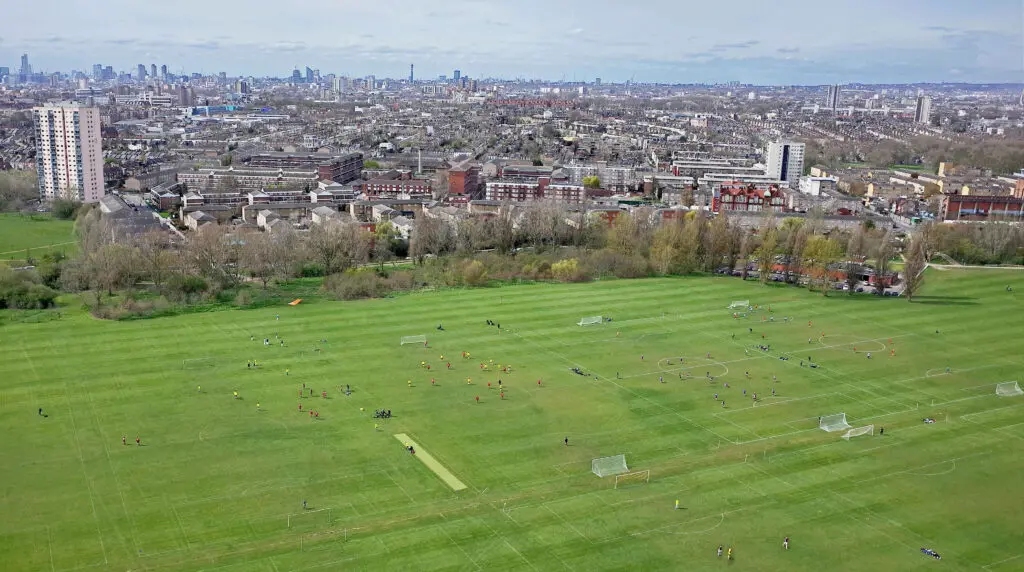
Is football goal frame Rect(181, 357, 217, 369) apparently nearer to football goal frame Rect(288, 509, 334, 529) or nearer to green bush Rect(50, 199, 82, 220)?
football goal frame Rect(288, 509, 334, 529)

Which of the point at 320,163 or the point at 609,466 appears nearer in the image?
the point at 609,466

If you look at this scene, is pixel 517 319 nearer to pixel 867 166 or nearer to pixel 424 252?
pixel 424 252

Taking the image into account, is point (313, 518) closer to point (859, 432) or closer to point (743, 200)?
point (859, 432)

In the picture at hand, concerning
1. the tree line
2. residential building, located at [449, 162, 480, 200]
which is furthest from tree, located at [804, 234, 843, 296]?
residential building, located at [449, 162, 480, 200]

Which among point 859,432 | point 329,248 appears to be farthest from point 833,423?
point 329,248

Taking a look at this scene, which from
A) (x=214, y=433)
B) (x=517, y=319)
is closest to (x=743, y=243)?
(x=517, y=319)

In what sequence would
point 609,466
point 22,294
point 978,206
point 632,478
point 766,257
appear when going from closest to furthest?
point 632,478 → point 609,466 → point 22,294 → point 766,257 → point 978,206

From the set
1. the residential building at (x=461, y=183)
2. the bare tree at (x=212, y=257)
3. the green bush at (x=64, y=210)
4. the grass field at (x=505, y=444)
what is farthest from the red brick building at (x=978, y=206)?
the green bush at (x=64, y=210)
